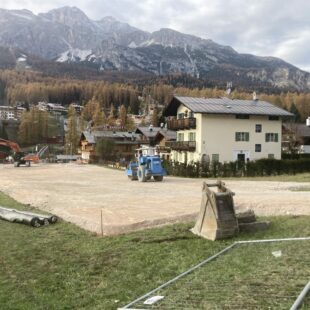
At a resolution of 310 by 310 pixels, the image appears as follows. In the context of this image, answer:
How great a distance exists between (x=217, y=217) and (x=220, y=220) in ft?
0.33

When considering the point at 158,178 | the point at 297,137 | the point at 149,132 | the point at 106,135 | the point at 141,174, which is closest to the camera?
the point at 141,174

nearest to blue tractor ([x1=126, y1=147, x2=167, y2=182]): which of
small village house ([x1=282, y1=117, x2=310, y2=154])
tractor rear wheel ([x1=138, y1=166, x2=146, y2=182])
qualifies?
tractor rear wheel ([x1=138, y1=166, x2=146, y2=182])

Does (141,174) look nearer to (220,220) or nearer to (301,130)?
(220,220)

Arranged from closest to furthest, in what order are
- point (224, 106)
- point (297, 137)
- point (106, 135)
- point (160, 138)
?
point (224, 106) → point (160, 138) → point (297, 137) → point (106, 135)

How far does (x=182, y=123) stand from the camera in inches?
2094

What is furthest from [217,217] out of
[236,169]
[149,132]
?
[149,132]

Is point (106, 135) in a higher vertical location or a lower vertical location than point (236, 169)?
higher

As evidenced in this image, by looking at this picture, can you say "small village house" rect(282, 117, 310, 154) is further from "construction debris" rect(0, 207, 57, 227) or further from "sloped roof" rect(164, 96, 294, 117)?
"construction debris" rect(0, 207, 57, 227)

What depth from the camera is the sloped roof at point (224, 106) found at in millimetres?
51219

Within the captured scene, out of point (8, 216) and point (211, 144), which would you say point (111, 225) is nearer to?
point (8, 216)

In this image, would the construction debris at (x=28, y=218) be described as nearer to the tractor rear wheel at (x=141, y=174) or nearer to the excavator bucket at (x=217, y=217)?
the excavator bucket at (x=217, y=217)

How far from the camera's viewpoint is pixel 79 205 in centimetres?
1859

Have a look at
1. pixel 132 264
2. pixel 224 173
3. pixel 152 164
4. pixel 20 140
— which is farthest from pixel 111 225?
pixel 20 140

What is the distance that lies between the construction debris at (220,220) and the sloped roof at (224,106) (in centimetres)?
3867
